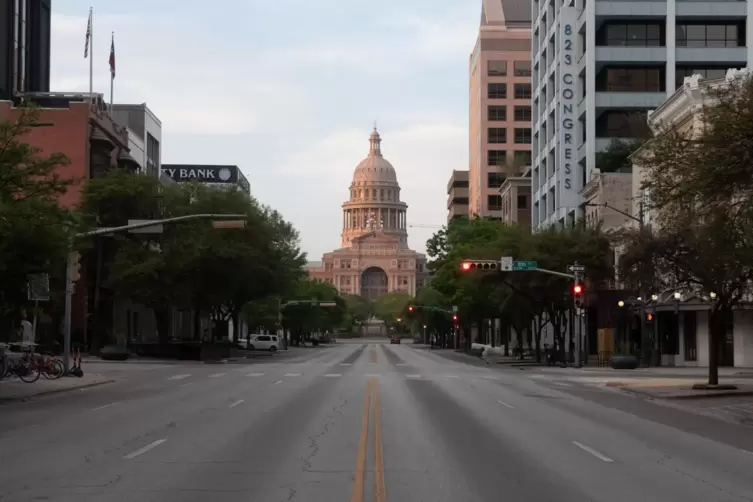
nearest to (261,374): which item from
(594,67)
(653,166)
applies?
(653,166)

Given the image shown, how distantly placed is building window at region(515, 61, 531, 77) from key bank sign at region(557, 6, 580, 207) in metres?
58.5

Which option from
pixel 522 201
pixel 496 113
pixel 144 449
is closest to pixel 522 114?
pixel 496 113

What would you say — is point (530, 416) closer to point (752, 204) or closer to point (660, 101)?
point (752, 204)

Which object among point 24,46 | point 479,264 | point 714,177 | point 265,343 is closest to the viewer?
point 714,177

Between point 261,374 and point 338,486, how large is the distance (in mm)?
34154

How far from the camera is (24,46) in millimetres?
78312

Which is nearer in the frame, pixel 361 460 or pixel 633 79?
pixel 361 460

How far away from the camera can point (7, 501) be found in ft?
39.4

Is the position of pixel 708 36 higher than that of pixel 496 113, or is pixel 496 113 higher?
pixel 496 113

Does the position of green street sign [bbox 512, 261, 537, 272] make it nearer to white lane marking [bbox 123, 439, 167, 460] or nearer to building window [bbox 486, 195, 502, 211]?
white lane marking [bbox 123, 439, 167, 460]

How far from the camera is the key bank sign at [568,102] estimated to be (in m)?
79.5

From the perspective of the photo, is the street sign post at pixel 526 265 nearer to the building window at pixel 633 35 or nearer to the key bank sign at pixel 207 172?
the building window at pixel 633 35

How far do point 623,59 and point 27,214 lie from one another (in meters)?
55.4

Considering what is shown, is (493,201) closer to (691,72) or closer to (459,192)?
(459,192)
